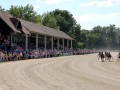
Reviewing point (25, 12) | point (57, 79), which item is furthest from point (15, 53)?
point (25, 12)

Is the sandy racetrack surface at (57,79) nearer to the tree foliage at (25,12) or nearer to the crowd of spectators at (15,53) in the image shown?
the crowd of spectators at (15,53)

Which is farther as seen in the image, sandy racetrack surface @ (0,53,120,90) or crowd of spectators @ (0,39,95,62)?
crowd of spectators @ (0,39,95,62)

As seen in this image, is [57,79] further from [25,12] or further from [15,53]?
[25,12]

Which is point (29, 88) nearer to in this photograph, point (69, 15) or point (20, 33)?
point (20, 33)

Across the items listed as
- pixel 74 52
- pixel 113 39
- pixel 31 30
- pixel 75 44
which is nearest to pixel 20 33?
pixel 31 30

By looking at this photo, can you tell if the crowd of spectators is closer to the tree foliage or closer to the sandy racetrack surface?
the sandy racetrack surface

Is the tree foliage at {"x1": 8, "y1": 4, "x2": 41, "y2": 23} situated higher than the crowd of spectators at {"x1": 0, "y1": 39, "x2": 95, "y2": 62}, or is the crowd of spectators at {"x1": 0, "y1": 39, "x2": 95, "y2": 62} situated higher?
the tree foliage at {"x1": 8, "y1": 4, "x2": 41, "y2": 23}

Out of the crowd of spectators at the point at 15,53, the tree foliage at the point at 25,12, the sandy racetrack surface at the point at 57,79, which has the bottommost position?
the sandy racetrack surface at the point at 57,79

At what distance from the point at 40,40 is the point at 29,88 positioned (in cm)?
4950

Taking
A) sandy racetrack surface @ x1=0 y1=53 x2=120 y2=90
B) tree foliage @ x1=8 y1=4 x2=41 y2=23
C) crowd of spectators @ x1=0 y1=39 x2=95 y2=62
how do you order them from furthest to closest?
1. tree foliage @ x1=8 y1=4 x2=41 y2=23
2. crowd of spectators @ x1=0 y1=39 x2=95 y2=62
3. sandy racetrack surface @ x1=0 y1=53 x2=120 y2=90

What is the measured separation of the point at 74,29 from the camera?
11281cm

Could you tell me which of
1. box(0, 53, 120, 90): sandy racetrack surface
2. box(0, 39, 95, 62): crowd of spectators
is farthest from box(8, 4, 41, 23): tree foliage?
box(0, 53, 120, 90): sandy racetrack surface

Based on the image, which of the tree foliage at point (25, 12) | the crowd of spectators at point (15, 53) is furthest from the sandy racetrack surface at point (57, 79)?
the tree foliage at point (25, 12)

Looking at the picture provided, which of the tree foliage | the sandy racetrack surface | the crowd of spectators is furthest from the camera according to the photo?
the tree foliage
